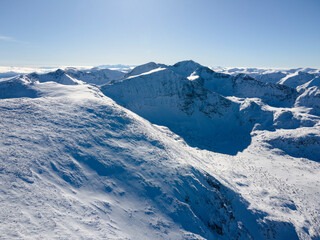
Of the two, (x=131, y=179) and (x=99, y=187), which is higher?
(x=99, y=187)

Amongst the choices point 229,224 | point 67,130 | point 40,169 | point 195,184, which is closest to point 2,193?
point 40,169

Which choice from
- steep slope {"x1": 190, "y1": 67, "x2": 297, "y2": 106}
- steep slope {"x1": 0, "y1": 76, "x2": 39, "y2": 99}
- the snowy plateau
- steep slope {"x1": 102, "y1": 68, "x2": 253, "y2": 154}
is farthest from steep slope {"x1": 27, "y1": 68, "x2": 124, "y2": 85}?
steep slope {"x1": 190, "y1": 67, "x2": 297, "y2": 106}

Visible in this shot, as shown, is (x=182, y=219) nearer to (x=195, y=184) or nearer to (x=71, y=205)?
(x=195, y=184)

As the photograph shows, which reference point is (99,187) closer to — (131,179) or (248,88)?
(131,179)

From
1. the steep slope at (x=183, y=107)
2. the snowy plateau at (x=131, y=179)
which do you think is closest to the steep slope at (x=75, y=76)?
the steep slope at (x=183, y=107)

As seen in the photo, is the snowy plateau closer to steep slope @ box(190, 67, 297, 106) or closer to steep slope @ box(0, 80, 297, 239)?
steep slope @ box(0, 80, 297, 239)

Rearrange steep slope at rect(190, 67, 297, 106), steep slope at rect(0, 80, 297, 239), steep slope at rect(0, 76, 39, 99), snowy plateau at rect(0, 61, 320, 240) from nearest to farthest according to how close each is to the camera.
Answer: steep slope at rect(0, 80, 297, 239), snowy plateau at rect(0, 61, 320, 240), steep slope at rect(0, 76, 39, 99), steep slope at rect(190, 67, 297, 106)

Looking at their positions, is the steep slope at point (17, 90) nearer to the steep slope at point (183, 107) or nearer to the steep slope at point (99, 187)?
the steep slope at point (99, 187)

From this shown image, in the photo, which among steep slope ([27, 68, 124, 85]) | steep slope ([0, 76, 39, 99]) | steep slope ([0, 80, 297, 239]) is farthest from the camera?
steep slope ([27, 68, 124, 85])

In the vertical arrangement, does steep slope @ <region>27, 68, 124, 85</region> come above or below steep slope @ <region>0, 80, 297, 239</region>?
above

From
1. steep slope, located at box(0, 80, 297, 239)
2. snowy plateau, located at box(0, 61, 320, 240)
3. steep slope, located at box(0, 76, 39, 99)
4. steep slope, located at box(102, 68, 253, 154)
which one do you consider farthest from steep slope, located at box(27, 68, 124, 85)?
steep slope, located at box(0, 80, 297, 239)

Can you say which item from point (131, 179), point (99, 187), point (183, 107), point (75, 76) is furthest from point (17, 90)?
point (75, 76)

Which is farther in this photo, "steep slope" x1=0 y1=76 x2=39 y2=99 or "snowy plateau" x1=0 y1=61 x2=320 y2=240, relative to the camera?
"steep slope" x1=0 y1=76 x2=39 y2=99
